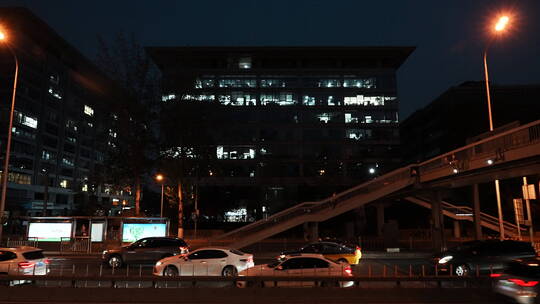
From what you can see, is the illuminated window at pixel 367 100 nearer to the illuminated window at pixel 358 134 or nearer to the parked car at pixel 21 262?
the illuminated window at pixel 358 134

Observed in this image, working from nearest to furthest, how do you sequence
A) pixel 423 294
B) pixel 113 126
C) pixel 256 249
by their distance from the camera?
pixel 423 294 → pixel 256 249 → pixel 113 126

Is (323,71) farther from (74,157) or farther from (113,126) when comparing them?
(74,157)

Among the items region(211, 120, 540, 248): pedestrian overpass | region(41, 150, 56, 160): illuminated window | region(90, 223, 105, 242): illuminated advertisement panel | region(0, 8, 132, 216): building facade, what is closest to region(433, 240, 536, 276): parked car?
region(211, 120, 540, 248): pedestrian overpass

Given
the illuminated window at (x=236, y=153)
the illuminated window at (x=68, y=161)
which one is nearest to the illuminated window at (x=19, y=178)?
the illuminated window at (x=68, y=161)

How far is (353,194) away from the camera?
32.0 meters

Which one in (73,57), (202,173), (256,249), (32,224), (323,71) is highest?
(73,57)

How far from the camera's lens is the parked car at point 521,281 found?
948 cm

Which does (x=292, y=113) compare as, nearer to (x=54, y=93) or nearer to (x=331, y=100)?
(x=331, y=100)

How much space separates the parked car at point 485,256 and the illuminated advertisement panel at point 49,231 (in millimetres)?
25232

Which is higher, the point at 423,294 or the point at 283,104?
the point at 283,104

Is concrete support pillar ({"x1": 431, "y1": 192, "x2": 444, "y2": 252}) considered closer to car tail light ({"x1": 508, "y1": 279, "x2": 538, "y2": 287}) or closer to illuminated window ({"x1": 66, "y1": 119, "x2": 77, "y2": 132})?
car tail light ({"x1": 508, "y1": 279, "x2": 538, "y2": 287})

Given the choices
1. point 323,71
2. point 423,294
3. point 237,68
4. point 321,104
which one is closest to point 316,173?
point 321,104

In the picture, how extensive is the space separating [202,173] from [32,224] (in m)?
17.7

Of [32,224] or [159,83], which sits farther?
[159,83]
